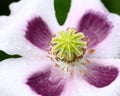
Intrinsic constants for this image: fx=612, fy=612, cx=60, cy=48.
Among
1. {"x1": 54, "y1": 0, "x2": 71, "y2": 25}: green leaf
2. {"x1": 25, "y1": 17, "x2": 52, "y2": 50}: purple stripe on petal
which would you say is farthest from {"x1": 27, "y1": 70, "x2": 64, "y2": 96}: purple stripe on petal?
{"x1": 54, "y1": 0, "x2": 71, "y2": 25}: green leaf

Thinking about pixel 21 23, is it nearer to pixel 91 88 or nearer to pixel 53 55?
pixel 53 55

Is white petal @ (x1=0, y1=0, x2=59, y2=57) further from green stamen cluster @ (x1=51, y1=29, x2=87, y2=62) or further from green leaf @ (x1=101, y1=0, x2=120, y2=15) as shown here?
green leaf @ (x1=101, y1=0, x2=120, y2=15)

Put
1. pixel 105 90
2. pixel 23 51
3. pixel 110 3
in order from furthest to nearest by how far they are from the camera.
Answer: pixel 110 3 → pixel 23 51 → pixel 105 90

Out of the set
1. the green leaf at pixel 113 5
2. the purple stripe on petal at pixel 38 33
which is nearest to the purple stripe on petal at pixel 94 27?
the purple stripe on petal at pixel 38 33

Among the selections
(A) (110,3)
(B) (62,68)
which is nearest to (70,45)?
(B) (62,68)

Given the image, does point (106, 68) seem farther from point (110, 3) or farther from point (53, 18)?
point (110, 3)

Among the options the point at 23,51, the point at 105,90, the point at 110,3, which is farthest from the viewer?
the point at 110,3
